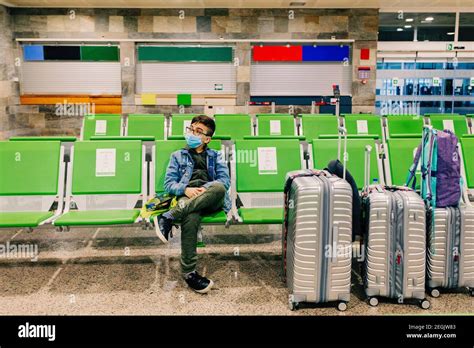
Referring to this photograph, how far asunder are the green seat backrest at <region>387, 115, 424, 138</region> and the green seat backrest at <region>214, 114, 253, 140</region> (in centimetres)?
199

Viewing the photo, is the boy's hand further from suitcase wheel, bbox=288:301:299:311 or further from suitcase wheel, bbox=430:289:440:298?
suitcase wheel, bbox=430:289:440:298

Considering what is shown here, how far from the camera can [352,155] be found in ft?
13.9

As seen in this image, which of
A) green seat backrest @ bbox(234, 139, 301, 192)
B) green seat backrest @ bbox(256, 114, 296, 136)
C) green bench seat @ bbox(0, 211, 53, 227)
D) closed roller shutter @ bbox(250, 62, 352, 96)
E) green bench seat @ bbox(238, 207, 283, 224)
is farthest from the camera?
closed roller shutter @ bbox(250, 62, 352, 96)

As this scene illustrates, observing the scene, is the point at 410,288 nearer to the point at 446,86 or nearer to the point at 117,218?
the point at 117,218

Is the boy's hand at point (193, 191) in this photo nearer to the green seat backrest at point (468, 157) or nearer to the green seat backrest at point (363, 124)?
the green seat backrest at point (468, 157)

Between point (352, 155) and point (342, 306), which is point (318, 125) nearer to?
point (352, 155)

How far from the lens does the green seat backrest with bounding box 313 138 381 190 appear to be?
13.8 feet

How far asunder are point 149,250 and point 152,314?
1.25m

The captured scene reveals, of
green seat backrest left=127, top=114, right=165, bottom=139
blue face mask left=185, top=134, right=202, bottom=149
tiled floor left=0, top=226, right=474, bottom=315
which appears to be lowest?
tiled floor left=0, top=226, right=474, bottom=315

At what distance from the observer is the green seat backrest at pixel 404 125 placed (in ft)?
21.6

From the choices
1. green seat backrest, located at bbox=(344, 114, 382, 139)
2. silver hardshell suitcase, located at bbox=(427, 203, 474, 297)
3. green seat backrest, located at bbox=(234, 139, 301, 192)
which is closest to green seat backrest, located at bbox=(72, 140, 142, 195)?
green seat backrest, located at bbox=(234, 139, 301, 192)

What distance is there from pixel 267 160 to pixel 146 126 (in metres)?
2.73

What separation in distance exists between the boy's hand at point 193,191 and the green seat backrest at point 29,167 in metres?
1.23

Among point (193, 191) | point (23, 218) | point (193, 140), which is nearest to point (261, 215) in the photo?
point (193, 191)
